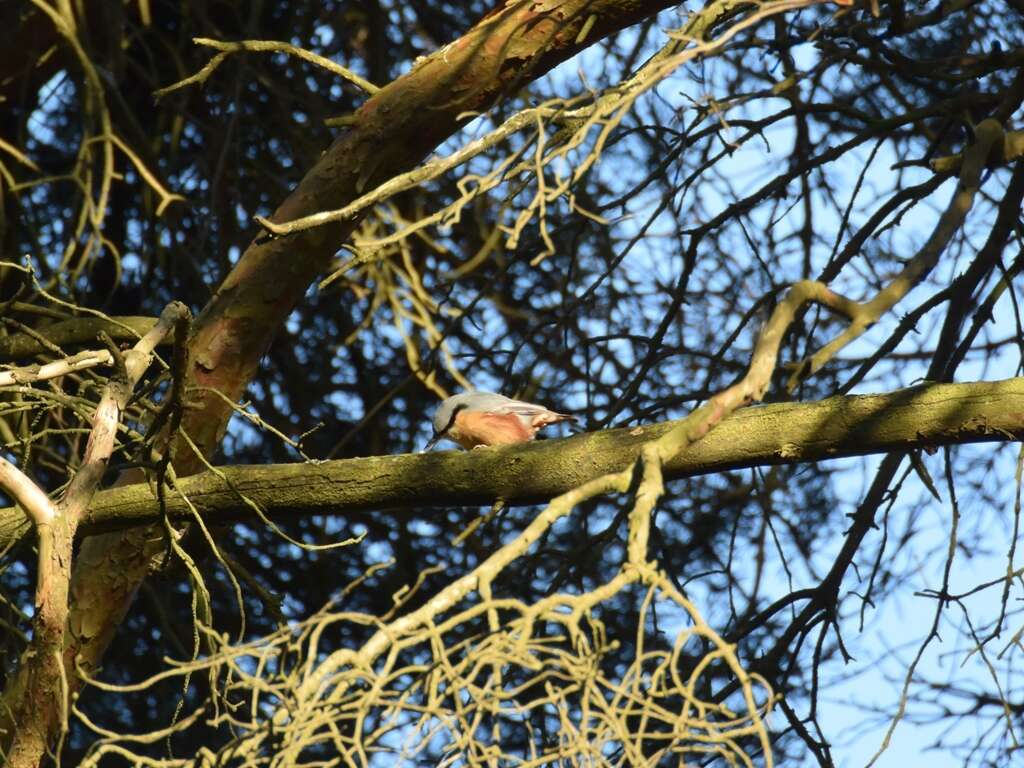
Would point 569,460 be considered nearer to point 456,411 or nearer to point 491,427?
point 491,427

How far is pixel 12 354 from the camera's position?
3.40m

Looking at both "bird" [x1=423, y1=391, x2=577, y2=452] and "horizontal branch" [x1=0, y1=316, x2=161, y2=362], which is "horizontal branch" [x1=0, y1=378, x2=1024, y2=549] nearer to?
"horizontal branch" [x1=0, y1=316, x2=161, y2=362]

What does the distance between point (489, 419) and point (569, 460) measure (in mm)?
1525

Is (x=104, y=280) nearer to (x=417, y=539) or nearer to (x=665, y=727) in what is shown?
(x=417, y=539)

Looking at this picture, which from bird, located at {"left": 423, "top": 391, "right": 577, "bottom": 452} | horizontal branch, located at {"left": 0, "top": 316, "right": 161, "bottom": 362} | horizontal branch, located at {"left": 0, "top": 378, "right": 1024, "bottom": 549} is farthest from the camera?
bird, located at {"left": 423, "top": 391, "right": 577, "bottom": 452}

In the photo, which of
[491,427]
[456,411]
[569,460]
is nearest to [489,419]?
[491,427]

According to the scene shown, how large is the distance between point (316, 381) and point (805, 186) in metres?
2.03

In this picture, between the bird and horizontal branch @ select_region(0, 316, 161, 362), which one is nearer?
horizontal branch @ select_region(0, 316, 161, 362)

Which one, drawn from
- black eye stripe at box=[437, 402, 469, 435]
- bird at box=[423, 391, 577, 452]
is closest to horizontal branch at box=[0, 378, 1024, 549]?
bird at box=[423, 391, 577, 452]

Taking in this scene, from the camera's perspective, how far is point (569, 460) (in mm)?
2713

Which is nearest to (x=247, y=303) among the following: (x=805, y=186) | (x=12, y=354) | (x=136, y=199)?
(x=12, y=354)

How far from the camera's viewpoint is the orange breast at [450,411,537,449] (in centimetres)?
421

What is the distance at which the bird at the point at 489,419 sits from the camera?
420 cm

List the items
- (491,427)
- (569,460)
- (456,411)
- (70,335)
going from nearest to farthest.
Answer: (569,460) < (70,335) < (491,427) < (456,411)
